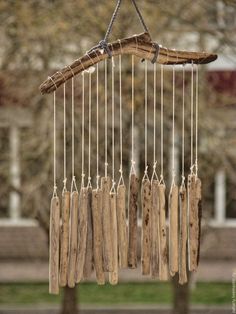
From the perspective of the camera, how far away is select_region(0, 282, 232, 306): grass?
49.2 ft

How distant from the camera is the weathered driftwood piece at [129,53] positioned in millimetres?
5137

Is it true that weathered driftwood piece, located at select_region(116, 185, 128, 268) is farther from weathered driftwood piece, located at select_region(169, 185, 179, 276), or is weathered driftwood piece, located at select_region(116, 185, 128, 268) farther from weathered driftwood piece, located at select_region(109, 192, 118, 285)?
weathered driftwood piece, located at select_region(169, 185, 179, 276)

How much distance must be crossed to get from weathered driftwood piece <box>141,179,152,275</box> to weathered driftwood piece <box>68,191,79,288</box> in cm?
36

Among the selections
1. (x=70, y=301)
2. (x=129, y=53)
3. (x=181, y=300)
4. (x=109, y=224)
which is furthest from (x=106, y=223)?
(x=181, y=300)

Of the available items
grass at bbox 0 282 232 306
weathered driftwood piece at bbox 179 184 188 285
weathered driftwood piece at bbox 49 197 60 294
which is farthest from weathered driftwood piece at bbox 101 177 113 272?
grass at bbox 0 282 232 306

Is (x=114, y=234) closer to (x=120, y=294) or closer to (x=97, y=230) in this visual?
(x=97, y=230)

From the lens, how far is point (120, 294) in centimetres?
1586

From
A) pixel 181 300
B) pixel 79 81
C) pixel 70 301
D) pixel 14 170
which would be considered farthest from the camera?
pixel 14 170

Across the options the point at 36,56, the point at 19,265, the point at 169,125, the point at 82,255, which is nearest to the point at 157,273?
the point at 82,255

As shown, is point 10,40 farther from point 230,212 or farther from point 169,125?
point 230,212

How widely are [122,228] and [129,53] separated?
945mm

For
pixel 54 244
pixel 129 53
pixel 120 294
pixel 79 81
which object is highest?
pixel 79 81

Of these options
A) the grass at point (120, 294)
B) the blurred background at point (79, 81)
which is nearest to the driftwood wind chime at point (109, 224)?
the blurred background at point (79, 81)

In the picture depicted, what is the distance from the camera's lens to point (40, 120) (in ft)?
36.7
